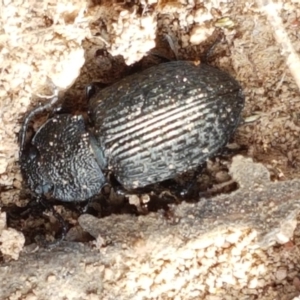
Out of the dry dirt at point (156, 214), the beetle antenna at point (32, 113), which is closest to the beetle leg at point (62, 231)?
the dry dirt at point (156, 214)

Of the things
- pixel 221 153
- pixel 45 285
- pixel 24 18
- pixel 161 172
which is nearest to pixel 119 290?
pixel 45 285

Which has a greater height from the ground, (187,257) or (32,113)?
(32,113)

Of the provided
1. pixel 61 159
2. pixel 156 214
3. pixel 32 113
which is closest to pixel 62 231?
pixel 61 159

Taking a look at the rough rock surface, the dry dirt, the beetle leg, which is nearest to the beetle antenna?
the dry dirt

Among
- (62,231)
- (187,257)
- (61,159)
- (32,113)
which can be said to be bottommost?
(187,257)

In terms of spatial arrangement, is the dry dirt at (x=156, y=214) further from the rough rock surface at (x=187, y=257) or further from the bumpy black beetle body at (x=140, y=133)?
the bumpy black beetle body at (x=140, y=133)

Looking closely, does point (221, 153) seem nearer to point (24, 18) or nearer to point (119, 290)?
point (119, 290)

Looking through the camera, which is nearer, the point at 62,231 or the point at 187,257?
the point at 187,257

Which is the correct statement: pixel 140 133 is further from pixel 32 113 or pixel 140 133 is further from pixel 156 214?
pixel 32 113
